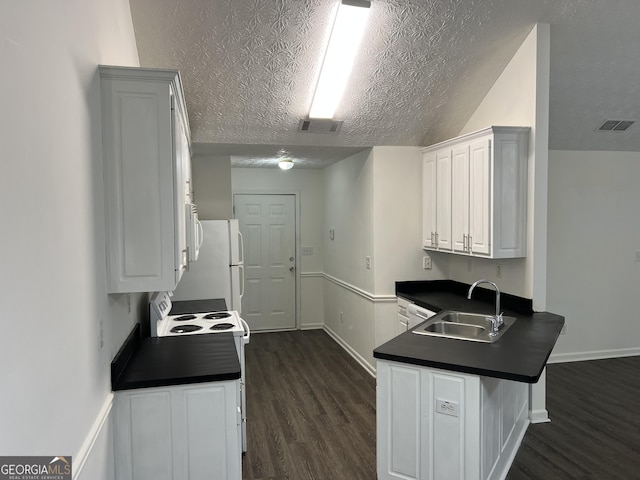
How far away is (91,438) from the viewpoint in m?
1.67

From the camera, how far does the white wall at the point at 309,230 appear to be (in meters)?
6.45

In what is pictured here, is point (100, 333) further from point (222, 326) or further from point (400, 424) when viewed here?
point (400, 424)

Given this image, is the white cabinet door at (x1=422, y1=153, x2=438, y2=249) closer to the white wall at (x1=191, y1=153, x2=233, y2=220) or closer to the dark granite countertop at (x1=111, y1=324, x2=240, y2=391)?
the white wall at (x1=191, y1=153, x2=233, y2=220)

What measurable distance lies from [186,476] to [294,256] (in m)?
4.49

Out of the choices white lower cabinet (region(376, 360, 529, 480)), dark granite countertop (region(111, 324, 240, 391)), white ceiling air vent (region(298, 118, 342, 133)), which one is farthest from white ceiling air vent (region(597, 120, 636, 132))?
dark granite countertop (region(111, 324, 240, 391))

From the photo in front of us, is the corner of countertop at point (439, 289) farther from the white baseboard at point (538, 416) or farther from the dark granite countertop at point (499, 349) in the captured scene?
the white baseboard at point (538, 416)

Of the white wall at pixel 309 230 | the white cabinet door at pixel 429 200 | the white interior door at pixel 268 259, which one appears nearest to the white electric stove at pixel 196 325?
the white cabinet door at pixel 429 200

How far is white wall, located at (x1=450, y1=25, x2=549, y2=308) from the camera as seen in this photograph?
3.25m

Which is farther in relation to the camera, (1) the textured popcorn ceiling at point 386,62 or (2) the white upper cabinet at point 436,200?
(2) the white upper cabinet at point 436,200

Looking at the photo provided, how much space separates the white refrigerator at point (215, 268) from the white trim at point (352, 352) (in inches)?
60.5

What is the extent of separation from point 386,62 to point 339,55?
38 centimetres

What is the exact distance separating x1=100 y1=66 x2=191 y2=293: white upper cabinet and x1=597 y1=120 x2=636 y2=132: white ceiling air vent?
162 inches

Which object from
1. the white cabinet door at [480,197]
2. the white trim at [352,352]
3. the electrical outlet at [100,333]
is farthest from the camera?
the white trim at [352,352]

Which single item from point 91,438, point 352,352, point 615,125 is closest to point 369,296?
point 352,352
